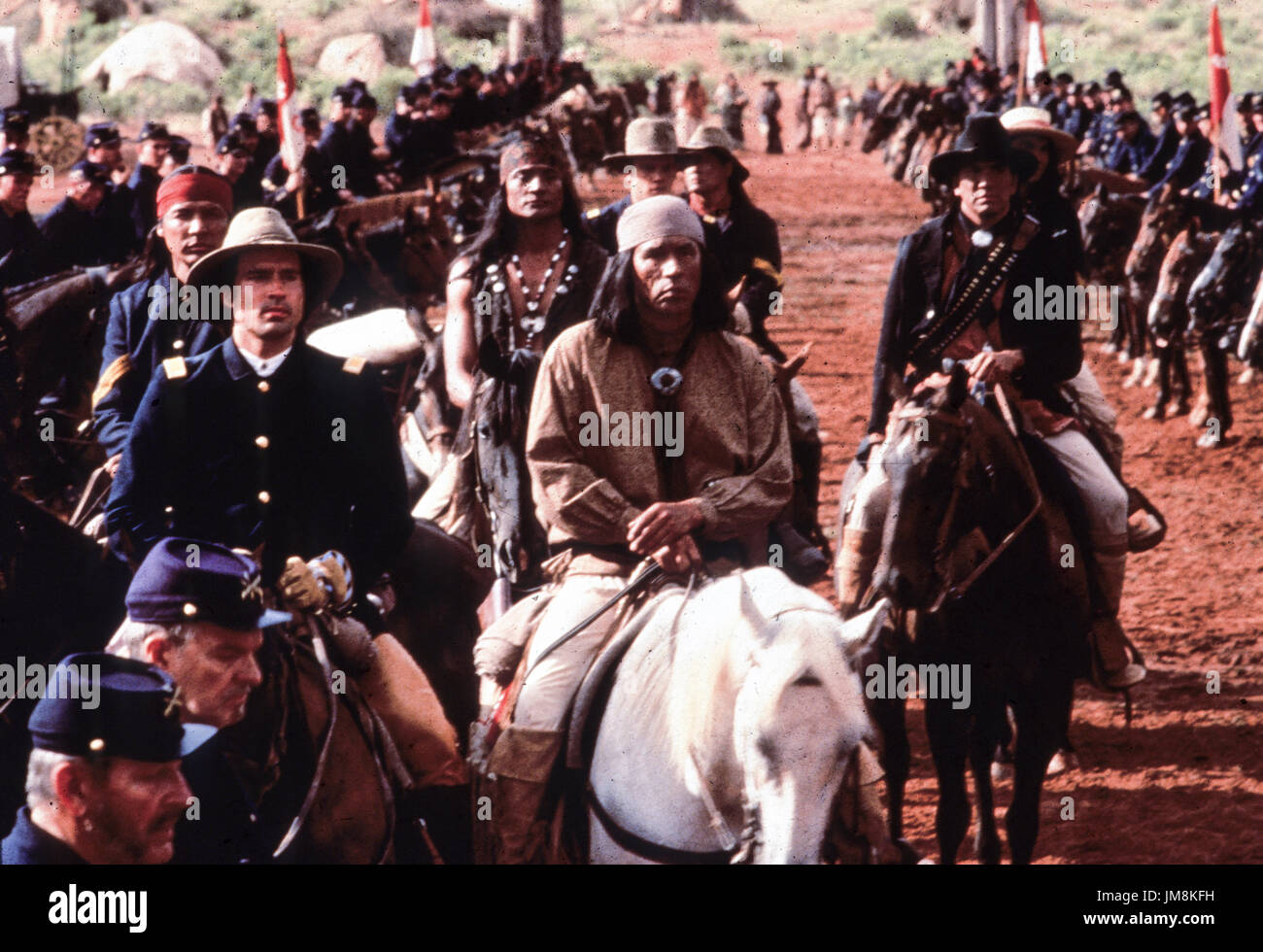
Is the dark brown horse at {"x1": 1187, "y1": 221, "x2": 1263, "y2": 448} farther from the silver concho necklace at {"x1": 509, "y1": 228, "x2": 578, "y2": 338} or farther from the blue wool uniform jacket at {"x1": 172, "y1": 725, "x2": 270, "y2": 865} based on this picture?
the blue wool uniform jacket at {"x1": 172, "y1": 725, "x2": 270, "y2": 865}

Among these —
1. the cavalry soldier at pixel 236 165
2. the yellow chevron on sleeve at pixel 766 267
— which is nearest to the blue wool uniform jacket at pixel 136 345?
the yellow chevron on sleeve at pixel 766 267

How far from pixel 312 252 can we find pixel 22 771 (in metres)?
1.81

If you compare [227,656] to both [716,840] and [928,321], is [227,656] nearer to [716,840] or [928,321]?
[716,840]

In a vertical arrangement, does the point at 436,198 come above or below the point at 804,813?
above

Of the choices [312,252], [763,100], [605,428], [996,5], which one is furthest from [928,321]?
[763,100]

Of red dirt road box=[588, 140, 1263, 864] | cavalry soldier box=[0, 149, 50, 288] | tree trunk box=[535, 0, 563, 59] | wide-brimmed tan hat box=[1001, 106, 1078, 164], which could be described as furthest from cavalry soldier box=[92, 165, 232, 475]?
tree trunk box=[535, 0, 563, 59]

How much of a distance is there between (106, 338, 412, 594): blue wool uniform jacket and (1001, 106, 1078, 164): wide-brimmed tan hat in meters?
3.70

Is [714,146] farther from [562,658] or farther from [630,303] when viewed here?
[562,658]

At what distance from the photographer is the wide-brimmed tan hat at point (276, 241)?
5144 millimetres

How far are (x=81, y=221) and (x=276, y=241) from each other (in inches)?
288

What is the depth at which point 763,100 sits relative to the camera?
35.9 meters

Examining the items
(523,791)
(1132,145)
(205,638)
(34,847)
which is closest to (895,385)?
(523,791)

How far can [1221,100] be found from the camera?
12.5 m
